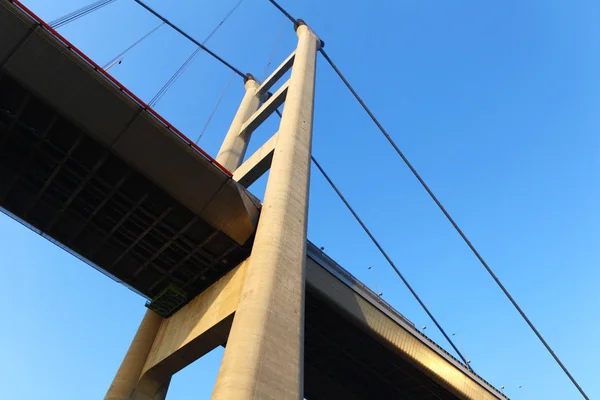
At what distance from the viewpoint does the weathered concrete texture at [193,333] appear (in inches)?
636

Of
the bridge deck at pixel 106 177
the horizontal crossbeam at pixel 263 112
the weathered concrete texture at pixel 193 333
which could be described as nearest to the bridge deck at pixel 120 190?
the bridge deck at pixel 106 177

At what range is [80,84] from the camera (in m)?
14.3

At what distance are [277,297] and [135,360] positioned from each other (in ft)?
27.4

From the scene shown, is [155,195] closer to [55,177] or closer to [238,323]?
[55,177]

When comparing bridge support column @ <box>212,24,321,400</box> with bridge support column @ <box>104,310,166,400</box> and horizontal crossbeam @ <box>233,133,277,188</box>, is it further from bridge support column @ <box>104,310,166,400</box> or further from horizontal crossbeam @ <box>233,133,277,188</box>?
bridge support column @ <box>104,310,166,400</box>

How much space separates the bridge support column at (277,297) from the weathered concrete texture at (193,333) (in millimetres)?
2476

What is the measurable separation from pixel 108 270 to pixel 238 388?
34.6 ft

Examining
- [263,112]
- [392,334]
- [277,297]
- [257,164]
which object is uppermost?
[263,112]

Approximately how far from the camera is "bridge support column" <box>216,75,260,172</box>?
78.1ft

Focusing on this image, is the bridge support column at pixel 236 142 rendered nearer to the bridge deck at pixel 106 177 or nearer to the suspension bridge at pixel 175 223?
the suspension bridge at pixel 175 223

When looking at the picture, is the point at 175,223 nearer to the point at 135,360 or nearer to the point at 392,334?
the point at 135,360

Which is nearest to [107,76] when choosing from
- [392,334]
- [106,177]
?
[106,177]

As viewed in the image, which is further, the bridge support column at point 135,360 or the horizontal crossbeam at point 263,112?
the horizontal crossbeam at point 263,112

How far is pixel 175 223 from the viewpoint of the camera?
17.3 meters
